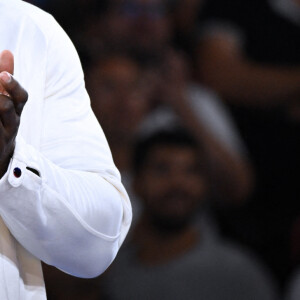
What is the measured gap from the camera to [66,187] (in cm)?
95

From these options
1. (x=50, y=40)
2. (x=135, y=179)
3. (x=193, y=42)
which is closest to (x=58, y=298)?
(x=135, y=179)

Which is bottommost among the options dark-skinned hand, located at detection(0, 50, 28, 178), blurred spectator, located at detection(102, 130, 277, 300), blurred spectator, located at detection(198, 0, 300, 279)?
blurred spectator, located at detection(102, 130, 277, 300)

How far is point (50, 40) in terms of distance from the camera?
108 centimetres

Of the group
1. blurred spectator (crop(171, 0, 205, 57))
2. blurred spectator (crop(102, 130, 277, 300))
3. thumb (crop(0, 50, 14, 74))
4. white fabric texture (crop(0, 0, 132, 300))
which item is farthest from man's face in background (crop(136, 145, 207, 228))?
thumb (crop(0, 50, 14, 74))

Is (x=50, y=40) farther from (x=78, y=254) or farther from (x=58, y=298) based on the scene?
(x=58, y=298)

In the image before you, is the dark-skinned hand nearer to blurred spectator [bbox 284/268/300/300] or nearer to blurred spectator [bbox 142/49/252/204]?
blurred spectator [bbox 142/49/252/204]

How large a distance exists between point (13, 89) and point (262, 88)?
1.74 m

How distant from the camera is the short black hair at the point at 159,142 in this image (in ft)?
7.95

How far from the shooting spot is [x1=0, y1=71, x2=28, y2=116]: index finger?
2.79ft

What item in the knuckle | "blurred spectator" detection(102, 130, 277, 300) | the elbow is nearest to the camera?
the knuckle

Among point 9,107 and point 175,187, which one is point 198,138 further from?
point 9,107

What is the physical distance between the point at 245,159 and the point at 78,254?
1542mm

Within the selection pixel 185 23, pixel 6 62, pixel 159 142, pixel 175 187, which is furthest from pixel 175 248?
pixel 6 62

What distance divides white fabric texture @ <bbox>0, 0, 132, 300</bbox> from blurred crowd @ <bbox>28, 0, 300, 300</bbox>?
1.32 m
